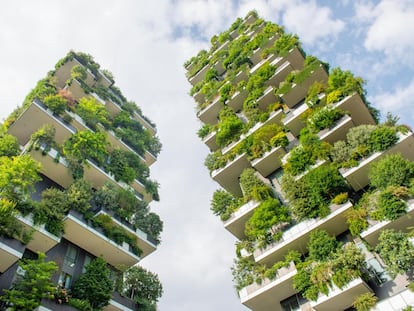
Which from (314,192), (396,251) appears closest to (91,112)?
(314,192)

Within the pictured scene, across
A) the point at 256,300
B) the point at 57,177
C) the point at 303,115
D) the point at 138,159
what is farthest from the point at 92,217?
the point at 303,115

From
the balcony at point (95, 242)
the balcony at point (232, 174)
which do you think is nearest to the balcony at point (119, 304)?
the balcony at point (95, 242)

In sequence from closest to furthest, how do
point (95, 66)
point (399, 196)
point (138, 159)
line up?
point (399, 196), point (138, 159), point (95, 66)

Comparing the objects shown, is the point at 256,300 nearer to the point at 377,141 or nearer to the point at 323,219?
the point at 323,219

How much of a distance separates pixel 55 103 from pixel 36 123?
7.05ft

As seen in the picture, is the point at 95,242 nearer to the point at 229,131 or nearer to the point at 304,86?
the point at 229,131

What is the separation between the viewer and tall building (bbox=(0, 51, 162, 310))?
18500mm

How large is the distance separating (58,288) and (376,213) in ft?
58.2

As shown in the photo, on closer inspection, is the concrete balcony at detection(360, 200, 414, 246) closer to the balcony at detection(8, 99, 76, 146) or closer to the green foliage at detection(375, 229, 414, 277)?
the green foliage at detection(375, 229, 414, 277)

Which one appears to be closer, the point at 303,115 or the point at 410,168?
the point at 410,168

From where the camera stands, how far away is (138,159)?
31.3 metres

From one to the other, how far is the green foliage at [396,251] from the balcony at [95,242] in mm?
16138

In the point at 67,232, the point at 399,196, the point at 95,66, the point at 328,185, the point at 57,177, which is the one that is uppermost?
the point at 95,66

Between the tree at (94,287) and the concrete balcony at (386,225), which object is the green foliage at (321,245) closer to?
the concrete balcony at (386,225)
